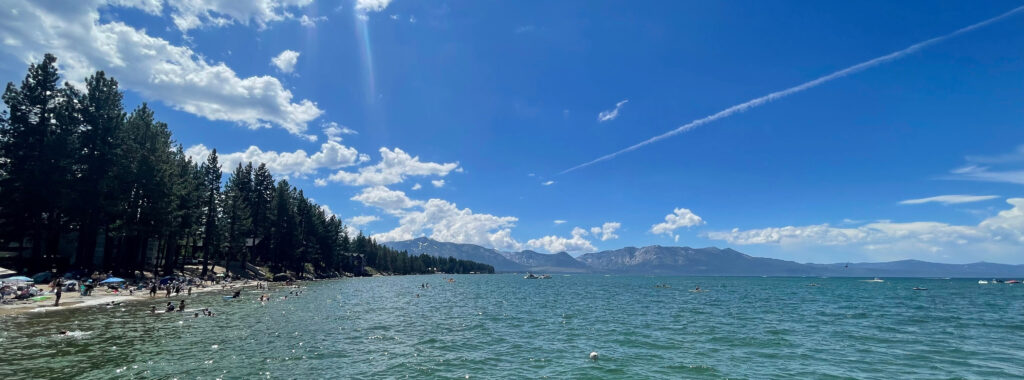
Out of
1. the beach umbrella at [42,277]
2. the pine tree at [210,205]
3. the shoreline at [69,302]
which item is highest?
the pine tree at [210,205]

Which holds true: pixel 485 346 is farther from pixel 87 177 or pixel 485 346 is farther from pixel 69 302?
pixel 87 177

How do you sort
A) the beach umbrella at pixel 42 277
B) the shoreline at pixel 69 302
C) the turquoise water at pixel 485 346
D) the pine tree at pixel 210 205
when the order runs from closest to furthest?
1. the turquoise water at pixel 485 346
2. the shoreline at pixel 69 302
3. the beach umbrella at pixel 42 277
4. the pine tree at pixel 210 205

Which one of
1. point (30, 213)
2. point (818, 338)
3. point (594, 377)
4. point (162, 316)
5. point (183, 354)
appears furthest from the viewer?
point (30, 213)

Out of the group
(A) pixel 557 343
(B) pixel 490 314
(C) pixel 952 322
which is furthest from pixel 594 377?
(C) pixel 952 322

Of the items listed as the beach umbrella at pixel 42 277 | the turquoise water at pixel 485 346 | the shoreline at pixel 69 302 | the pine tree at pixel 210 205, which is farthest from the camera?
the pine tree at pixel 210 205

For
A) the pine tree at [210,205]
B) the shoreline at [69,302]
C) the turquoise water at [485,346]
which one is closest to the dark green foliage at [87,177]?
the pine tree at [210,205]

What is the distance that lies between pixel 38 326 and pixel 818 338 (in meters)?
51.7

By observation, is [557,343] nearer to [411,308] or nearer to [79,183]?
[411,308]

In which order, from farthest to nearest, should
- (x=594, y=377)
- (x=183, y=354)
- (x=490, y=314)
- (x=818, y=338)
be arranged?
(x=490, y=314), (x=818, y=338), (x=183, y=354), (x=594, y=377)

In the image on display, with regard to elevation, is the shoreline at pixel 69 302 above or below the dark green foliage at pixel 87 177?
below

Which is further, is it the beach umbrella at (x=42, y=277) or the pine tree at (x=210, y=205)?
the pine tree at (x=210, y=205)

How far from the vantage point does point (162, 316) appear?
1425 inches

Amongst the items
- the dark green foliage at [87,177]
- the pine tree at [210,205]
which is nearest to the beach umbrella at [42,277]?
the dark green foliage at [87,177]

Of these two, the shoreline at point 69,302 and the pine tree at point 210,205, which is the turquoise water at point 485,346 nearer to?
the shoreline at point 69,302
